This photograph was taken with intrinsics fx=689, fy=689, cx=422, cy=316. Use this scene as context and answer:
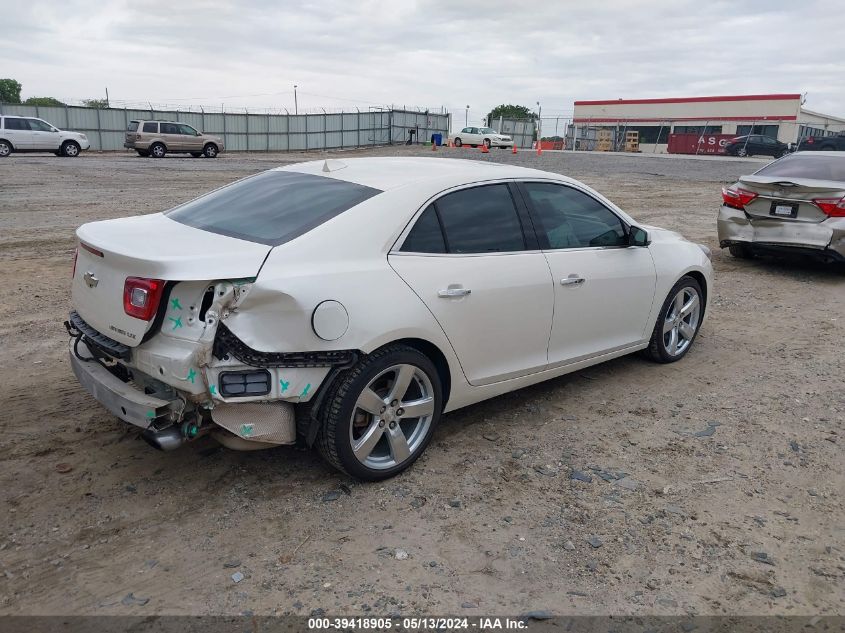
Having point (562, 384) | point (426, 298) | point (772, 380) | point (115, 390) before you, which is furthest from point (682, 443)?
point (115, 390)

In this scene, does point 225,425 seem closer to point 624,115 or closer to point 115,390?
point 115,390

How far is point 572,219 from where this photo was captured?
15.2 feet

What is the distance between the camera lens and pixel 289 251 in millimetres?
3283

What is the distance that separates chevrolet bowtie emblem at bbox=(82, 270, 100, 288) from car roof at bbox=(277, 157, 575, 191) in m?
1.43

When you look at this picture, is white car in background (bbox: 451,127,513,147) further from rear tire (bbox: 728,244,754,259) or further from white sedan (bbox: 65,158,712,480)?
white sedan (bbox: 65,158,712,480)

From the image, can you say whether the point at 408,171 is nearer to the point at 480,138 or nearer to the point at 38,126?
the point at 38,126

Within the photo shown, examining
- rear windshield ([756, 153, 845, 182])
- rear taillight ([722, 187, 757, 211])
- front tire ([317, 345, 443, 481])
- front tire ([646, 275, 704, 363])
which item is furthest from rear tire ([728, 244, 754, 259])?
front tire ([317, 345, 443, 481])

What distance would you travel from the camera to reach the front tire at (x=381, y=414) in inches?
131

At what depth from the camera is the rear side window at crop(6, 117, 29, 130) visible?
2680 cm

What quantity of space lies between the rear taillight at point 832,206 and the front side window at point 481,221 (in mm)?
5781

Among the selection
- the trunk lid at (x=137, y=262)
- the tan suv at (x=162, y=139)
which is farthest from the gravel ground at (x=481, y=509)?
the tan suv at (x=162, y=139)

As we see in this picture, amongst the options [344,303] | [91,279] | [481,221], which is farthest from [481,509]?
[91,279]

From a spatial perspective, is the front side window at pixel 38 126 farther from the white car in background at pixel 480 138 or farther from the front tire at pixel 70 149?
the white car in background at pixel 480 138

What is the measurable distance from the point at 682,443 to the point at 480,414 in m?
1.27
